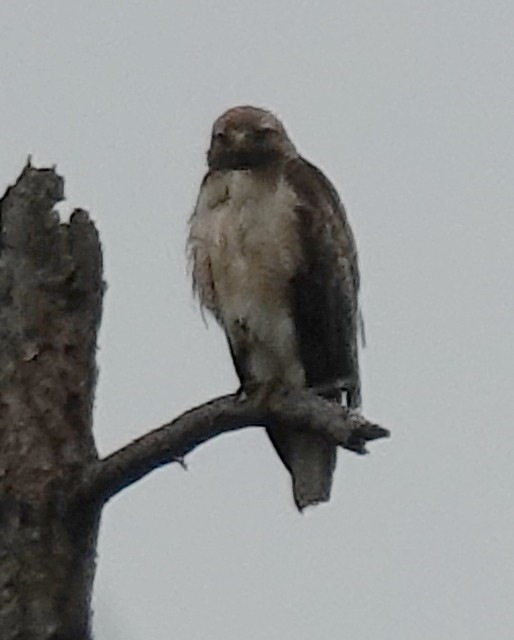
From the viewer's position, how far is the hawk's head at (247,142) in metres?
6.18

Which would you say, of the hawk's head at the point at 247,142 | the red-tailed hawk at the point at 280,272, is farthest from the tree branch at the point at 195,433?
the hawk's head at the point at 247,142

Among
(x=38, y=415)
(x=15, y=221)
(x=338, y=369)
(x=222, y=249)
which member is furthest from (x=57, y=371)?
(x=338, y=369)

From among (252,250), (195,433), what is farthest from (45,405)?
(252,250)

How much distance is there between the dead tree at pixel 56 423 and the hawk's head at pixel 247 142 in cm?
130

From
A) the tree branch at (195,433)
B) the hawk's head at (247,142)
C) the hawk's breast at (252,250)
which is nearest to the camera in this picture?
the tree branch at (195,433)

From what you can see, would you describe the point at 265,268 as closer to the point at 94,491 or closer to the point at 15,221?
the point at 15,221

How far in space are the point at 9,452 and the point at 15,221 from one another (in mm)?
741

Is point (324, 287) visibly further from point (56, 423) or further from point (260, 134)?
point (56, 423)

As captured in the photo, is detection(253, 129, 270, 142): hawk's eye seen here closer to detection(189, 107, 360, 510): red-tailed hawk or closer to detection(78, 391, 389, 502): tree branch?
detection(189, 107, 360, 510): red-tailed hawk

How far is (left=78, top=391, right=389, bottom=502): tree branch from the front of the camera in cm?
446

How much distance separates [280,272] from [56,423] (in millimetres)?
1367

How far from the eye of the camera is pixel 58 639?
4523 millimetres

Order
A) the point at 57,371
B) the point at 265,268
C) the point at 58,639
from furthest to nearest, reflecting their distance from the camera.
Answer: the point at 265,268
the point at 57,371
the point at 58,639

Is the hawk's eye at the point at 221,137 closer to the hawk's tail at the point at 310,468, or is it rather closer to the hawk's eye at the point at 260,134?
the hawk's eye at the point at 260,134
